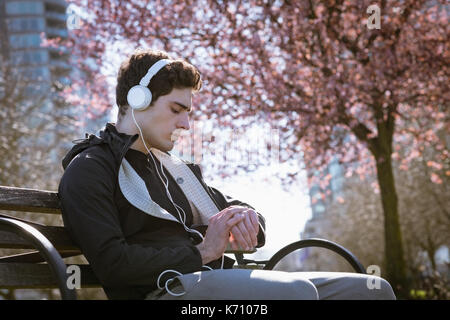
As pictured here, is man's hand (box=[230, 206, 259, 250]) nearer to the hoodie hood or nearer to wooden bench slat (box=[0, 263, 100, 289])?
the hoodie hood

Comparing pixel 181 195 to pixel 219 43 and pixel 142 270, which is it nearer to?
pixel 142 270

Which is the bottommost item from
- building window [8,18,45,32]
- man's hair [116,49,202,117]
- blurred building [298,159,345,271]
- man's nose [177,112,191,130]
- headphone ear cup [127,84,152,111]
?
blurred building [298,159,345,271]

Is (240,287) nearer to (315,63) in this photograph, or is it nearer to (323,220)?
(315,63)

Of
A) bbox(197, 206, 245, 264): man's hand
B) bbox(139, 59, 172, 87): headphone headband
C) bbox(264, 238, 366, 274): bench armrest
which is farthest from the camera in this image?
bbox(264, 238, 366, 274): bench armrest

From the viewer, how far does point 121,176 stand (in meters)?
3.10

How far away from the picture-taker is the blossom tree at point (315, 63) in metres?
10.5

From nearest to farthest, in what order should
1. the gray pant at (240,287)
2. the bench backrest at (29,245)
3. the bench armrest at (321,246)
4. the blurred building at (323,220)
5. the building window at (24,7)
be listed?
1. the gray pant at (240,287)
2. the bench backrest at (29,245)
3. the bench armrest at (321,246)
4. the blurred building at (323,220)
5. the building window at (24,7)

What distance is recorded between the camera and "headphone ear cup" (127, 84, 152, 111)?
3.23 meters

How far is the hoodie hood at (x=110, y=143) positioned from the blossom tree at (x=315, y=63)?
7.38 m

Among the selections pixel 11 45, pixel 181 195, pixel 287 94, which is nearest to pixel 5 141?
pixel 11 45

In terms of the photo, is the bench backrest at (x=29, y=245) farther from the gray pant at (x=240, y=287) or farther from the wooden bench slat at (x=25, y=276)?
the gray pant at (x=240, y=287)

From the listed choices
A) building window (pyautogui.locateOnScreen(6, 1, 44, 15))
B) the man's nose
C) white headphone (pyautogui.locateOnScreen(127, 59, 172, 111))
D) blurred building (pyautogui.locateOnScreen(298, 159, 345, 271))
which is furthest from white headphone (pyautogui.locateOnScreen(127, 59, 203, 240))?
building window (pyautogui.locateOnScreen(6, 1, 44, 15))

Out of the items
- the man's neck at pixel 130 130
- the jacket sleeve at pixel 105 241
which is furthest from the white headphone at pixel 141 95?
the jacket sleeve at pixel 105 241

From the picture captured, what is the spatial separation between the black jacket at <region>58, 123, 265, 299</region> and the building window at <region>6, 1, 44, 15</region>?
88.5m
